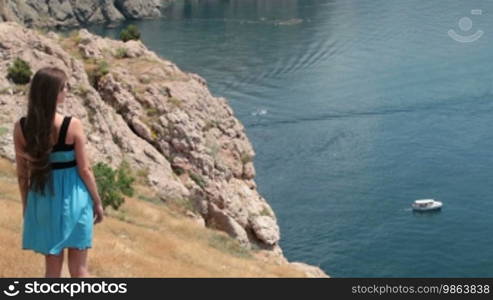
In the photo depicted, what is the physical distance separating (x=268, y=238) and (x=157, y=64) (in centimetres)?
1168

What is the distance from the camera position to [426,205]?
79.0 m

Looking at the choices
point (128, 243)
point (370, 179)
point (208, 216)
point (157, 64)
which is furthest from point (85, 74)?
point (370, 179)

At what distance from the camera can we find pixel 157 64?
133 ft

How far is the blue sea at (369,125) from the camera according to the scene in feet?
246

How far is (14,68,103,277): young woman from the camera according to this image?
33.1ft

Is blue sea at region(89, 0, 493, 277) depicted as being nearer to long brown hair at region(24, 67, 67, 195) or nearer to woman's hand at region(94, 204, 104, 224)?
woman's hand at region(94, 204, 104, 224)

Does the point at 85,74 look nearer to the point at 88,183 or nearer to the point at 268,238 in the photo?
the point at 268,238

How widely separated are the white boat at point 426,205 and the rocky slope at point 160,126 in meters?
43.3

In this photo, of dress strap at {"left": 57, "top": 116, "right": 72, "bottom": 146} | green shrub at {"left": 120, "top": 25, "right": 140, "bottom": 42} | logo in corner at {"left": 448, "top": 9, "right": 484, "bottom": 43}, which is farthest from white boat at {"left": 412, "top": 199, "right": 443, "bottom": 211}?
dress strap at {"left": 57, "top": 116, "right": 72, "bottom": 146}

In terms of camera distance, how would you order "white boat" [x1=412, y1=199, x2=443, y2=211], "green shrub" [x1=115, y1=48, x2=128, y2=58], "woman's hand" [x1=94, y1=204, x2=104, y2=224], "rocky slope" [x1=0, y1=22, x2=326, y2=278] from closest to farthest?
"woman's hand" [x1=94, y1=204, x2=104, y2=224] < "rocky slope" [x1=0, y1=22, x2=326, y2=278] < "green shrub" [x1=115, y1=48, x2=128, y2=58] < "white boat" [x1=412, y1=199, x2=443, y2=211]

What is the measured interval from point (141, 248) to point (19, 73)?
1572 centimetres

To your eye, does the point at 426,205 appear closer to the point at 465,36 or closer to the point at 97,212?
the point at 465,36

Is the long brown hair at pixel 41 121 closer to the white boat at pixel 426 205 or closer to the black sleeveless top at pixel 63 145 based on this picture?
the black sleeveless top at pixel 63 145

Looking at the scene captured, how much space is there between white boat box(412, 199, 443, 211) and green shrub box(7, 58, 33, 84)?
5520 centimetres
